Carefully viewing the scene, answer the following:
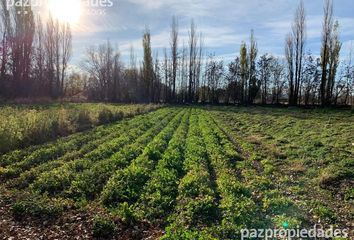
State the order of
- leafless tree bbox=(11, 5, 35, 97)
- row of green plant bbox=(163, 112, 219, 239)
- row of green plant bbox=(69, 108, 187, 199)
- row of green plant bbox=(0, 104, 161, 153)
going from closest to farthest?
row of green plant bbox=(163, 112, 219, 239), row of green plant bbox=(69, 108, 187, 199), row of green plant bbox=(0, 104, 161, 153), leafless tree bbox=(11, 5, 35, 97)

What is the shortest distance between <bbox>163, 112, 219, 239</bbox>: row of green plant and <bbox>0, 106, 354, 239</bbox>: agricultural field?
24 millimetres

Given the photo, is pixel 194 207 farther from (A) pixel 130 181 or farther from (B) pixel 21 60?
(B) pixel 21 60

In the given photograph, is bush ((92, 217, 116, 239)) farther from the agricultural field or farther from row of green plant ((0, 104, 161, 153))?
row of green plant ((0, 104, 161, 153))

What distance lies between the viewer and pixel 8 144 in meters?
12.6

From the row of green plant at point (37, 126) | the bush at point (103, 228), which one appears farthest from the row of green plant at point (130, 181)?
the row of green plant at point (37, 126)

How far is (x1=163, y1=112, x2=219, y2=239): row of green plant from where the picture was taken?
588cm

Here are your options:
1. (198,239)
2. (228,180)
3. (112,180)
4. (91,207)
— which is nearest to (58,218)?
(91,207)

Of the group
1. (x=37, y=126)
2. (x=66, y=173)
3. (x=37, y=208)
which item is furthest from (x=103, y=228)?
(x=37, y=126)

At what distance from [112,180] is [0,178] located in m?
3.69

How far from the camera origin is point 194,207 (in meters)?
7.16

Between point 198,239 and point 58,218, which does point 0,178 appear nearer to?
point 58,218

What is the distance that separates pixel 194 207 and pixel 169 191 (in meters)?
1.30

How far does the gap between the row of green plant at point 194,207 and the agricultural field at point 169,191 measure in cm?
2

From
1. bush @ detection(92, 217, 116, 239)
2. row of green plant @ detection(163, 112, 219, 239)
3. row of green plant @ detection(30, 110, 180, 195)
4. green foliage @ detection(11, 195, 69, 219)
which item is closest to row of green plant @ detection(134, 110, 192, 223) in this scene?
row of green plant @ detection(163, 112, 219, 239)
